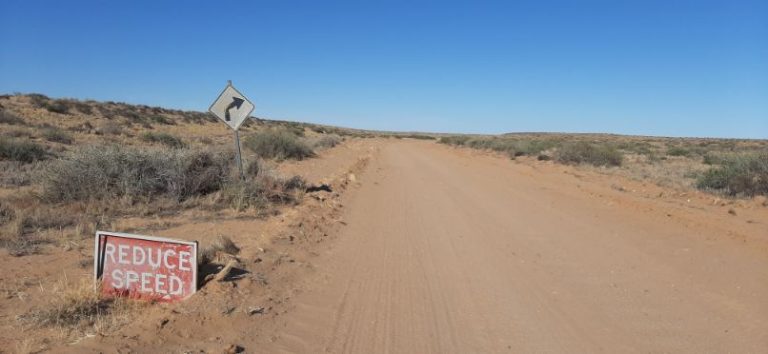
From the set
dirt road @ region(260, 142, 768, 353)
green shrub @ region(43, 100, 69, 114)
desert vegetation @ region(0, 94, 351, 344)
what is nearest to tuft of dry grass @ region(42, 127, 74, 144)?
desert vegetation @ region(0, 94, 351, 344)

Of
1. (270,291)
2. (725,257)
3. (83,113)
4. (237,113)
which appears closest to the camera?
(270,291)

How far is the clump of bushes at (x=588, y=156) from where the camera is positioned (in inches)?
1050

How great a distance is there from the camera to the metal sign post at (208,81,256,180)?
11.4 metres

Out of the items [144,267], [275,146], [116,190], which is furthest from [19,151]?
[144,267]

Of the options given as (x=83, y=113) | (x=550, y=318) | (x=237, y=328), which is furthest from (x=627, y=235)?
(x=83, y=113)

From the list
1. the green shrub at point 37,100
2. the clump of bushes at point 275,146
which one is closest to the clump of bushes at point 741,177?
the clump of bushes at point 275,146

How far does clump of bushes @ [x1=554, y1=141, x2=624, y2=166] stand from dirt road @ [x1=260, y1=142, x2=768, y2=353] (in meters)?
16.6

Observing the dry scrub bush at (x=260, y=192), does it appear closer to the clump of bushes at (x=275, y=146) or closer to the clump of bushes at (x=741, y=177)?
the clump of bushes at (x=275, y=146)

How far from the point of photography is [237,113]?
11.5 meters

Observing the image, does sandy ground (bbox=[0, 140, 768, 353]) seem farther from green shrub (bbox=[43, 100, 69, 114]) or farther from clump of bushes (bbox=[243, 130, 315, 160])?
green shrub (bbox=[43, 100, 69, 114])

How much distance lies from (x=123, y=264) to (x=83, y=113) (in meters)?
40.0

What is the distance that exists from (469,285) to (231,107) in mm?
7710

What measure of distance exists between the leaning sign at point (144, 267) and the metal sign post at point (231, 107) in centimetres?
653

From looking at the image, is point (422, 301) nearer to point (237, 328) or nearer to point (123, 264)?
point (237, 328)
